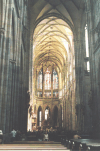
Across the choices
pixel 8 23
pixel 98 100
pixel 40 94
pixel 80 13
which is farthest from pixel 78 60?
pixel 40 94

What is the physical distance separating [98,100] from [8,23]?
10232 mm

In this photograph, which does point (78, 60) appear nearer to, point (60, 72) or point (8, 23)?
point (8, 23)

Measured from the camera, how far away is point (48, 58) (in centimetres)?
4803

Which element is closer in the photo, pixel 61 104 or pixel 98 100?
pixel 98 100

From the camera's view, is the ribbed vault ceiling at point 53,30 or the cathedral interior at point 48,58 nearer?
the cathedral interior at point 48,58

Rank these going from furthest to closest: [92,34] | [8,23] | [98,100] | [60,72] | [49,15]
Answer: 1. [60,72]
2. [49,15]
3. [92,34]
4. [98,100]
5. [8,23]

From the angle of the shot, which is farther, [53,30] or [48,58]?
[48,58]

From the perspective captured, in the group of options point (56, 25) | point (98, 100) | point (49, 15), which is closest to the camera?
point (98, 100)

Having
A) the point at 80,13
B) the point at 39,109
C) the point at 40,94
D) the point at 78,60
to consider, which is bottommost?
the point at 39,109

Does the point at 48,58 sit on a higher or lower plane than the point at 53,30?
lower

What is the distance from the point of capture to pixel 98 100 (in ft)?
60.2

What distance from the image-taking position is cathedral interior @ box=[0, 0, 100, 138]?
531 inches

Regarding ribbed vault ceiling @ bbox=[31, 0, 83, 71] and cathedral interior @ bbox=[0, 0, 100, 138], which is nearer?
cathedral interior @ bbox=[0, 0, 100, 138]

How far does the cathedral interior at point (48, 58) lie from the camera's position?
13484mm
